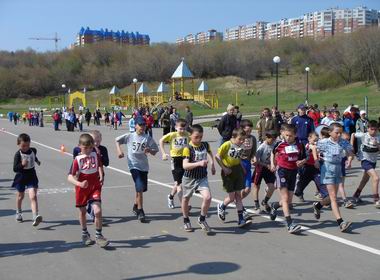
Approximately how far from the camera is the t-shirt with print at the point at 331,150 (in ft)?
25.1

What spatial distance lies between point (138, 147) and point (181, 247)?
2.21 m

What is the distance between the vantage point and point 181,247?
6539mm

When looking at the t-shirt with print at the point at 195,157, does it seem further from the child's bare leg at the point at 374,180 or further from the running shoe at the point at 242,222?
the child's bare leg at the point at 374,180

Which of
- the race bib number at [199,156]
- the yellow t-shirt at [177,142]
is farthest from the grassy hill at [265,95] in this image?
the race bib number at [199,156]

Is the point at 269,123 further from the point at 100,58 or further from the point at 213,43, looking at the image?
the point at 100,58

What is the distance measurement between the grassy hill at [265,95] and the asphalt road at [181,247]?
4345 cm

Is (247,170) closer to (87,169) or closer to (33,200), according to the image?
(87,169)

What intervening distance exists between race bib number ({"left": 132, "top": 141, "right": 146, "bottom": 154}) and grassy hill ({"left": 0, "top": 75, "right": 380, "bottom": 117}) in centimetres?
4387

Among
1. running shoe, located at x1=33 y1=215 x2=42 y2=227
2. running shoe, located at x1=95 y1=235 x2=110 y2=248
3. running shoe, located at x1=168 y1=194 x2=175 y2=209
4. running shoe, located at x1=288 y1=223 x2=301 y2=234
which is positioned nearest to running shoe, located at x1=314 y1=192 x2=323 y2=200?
running shoe, located at x1=288 y1=223 x2=301 y2=234

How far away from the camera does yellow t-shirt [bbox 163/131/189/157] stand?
27.7ft

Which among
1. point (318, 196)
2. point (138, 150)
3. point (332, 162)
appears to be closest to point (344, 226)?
point (332, 162)

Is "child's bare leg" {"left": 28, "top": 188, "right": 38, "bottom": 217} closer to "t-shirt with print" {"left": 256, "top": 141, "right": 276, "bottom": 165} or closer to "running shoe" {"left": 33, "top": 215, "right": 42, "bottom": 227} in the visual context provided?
"running shoe" {"left": 33, "top": 215, "right": 42, "bottom": 227}

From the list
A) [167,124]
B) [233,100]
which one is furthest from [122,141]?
[233,100]

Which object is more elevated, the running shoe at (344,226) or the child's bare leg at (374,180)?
the child's bare leg at (374,180)
